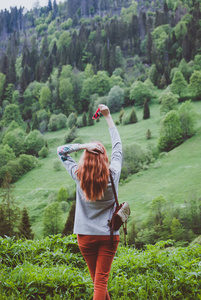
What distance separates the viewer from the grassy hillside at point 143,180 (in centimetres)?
4491

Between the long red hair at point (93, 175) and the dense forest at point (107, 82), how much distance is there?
125ft

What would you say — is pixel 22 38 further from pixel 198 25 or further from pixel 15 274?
pixel 15 274

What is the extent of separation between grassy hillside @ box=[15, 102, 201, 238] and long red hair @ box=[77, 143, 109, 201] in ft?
126

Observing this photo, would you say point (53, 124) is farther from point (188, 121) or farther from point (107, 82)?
point (188, 121)

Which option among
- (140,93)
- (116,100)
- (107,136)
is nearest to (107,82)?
(116,100)

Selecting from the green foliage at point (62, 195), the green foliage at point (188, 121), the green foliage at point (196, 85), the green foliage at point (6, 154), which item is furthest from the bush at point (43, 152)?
the green foliage at point (196, 85)

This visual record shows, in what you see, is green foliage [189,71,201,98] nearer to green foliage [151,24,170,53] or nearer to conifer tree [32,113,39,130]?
green foliage [151,24,170,53]

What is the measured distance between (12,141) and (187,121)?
51.9 meters

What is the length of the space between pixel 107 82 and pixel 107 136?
4076cm

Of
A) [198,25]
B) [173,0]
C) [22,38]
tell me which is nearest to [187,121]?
[198,25]

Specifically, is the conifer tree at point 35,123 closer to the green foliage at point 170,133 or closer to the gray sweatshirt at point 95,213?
the green foliage at point 170,133

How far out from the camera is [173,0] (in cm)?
14812

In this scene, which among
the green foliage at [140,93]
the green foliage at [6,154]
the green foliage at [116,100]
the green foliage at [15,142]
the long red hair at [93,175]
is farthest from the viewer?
the green foliage at [116,100]

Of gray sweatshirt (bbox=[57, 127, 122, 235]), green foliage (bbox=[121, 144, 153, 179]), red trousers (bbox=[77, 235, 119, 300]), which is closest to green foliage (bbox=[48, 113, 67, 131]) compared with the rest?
green foliage (bbox=[121, 144, 153, 179])
